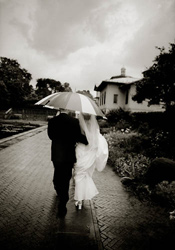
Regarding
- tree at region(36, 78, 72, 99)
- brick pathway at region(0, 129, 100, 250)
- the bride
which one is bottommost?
brick pathway at region(0, 129, 100, 250)

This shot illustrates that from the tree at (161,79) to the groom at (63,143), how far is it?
Answer: 1203cm

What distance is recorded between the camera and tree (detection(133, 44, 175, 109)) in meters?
14.7

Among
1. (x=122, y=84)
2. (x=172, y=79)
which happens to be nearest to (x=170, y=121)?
(x=172, y=79)

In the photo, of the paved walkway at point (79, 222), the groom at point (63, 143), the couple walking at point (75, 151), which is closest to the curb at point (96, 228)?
the paved walkway at point (79, 222)

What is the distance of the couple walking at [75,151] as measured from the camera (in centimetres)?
314

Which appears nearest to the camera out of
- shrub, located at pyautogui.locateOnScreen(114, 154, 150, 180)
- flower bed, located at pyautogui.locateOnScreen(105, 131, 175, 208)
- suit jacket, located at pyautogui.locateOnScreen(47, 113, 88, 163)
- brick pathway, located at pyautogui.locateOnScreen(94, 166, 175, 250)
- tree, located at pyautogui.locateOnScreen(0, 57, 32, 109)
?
brick pathway, located at pyautogui.locateOnScreen(94, 166, 175, 250)

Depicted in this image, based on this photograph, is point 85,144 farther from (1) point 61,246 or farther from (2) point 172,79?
(2) point 172,79

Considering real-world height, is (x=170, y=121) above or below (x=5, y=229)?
above

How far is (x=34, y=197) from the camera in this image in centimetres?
422

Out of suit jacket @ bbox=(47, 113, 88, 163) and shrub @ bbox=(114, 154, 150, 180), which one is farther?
shrub @ bbox=(114, 154, 150, 180)

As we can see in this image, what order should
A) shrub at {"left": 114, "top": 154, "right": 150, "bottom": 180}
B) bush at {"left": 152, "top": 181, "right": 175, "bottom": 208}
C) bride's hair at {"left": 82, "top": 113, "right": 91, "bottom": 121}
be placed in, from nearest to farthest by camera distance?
bride's hair at {"left": 82, "top": 113, "right": 91, "bottom": 121}
bush at {"left": 152, "top": 181, "right": 175, "bottom": 208}
shrub at {"left": 114, "top": 154, "right": 150, "bottom": 180}

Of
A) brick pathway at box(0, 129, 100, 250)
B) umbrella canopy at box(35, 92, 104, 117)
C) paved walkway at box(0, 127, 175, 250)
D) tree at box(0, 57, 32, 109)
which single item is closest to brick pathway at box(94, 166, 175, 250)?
paved walkway at box(0, 127, 175, 250)

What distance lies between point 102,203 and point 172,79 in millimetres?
13474

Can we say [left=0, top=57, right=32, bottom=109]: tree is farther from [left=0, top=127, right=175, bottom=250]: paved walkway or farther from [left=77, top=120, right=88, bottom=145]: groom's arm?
[left=77, top=120, right=88, bottom=145]: groom's arm
